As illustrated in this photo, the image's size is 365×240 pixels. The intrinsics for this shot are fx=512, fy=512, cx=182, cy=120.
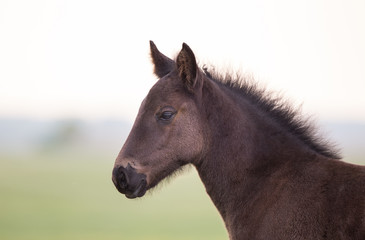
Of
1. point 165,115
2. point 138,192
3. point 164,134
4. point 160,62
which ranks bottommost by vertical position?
point 138,192

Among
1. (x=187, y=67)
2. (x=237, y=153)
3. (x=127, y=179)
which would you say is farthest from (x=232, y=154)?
(x=127, y=179)

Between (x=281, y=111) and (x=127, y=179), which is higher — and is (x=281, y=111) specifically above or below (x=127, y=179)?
above

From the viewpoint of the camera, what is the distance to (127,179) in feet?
18.5

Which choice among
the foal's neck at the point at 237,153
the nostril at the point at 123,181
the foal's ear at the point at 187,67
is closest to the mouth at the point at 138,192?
the nostril at the point at 123,181

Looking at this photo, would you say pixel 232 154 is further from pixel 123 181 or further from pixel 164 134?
pixel 123 181

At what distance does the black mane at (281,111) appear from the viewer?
19.9ft

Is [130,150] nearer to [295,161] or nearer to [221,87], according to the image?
[221,87]

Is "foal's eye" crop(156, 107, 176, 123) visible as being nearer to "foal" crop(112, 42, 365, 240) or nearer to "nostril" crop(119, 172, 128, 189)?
"foal" crop(112, 42, 365, 240)

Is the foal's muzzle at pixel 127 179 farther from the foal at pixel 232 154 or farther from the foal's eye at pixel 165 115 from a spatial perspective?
the foal's eye at pixel 165 115

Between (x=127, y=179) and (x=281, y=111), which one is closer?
(x=127, y=179)

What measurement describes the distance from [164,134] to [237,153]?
2.87 ft

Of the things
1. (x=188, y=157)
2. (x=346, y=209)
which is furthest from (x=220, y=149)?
(x=346, y=209)

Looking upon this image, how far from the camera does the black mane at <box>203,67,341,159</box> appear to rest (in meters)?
6.05

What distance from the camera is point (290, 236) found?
527 cm
